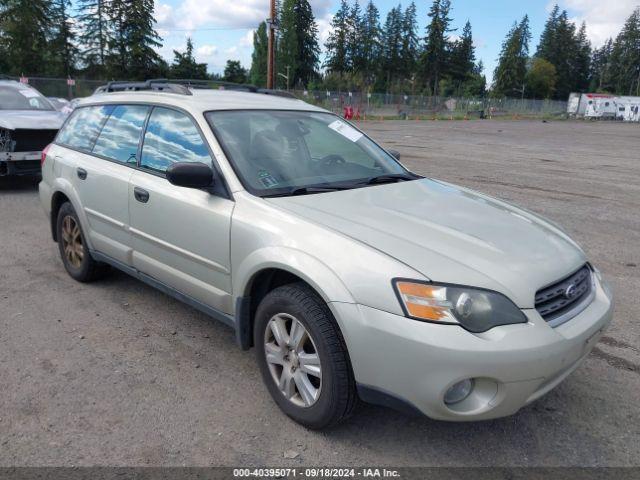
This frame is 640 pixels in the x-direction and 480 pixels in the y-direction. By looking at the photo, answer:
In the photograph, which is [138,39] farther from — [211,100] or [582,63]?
[582,63]

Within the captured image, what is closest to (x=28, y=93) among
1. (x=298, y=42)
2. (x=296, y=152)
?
(x=296, y=152)

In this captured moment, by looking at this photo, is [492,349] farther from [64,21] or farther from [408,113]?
[64,21]

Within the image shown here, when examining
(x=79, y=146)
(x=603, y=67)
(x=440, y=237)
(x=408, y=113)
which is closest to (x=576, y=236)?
(x=440, y=237)

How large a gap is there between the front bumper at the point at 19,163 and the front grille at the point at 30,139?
0.09 metres

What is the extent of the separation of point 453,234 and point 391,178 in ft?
3.66

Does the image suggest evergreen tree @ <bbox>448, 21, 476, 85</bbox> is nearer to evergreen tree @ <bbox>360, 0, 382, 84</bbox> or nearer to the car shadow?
evergreen tree @ <bbox>360, 0, 382, 84</bbox>

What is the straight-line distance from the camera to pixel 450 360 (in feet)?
7.35

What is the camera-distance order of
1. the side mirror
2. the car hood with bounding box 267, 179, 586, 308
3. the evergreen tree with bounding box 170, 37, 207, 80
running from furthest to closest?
the evergreen tree with bounding box 170, 37, 207, 80
the side mirror
the car hood with bounding box 267, 179, 586, 308

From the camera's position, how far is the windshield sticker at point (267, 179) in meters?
3.22

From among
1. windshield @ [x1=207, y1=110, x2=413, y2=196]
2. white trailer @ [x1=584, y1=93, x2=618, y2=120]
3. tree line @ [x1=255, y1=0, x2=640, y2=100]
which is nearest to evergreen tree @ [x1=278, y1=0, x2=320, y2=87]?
tree line @ [x1=255, y1=0, x2=640, y2=100]

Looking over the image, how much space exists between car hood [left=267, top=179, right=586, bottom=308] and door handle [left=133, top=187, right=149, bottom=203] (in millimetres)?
1112

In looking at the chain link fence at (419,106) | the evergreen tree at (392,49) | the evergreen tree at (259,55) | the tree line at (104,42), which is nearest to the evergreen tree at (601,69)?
the evergreen tree at (392,49)

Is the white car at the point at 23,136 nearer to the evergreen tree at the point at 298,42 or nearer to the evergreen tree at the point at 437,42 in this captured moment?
the evergreen tree at the point at 298,42

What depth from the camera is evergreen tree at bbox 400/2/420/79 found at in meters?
109
